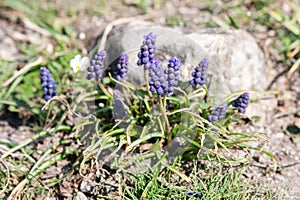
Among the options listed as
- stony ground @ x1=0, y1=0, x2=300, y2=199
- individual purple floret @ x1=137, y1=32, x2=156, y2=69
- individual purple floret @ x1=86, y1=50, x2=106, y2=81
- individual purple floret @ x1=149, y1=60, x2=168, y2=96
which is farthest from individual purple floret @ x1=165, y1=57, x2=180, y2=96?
stony ground @ x1=0, y1=0, x2=300, y2=199

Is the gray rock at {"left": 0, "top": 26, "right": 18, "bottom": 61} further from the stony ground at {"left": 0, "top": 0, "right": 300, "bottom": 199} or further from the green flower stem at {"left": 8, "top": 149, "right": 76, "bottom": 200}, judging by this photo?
the green flower stem at {"left": 8, "top": 149, "right": 76, "bottom": 200}

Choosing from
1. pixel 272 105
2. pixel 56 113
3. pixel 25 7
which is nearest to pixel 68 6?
pixel 25 7

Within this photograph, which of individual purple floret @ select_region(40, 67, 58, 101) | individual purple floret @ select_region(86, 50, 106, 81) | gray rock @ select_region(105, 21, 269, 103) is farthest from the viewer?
gray rock @ select_region(105, 21, 269, 103)

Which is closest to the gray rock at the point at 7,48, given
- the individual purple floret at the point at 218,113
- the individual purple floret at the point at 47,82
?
the individual purple floret at the point at 47,82

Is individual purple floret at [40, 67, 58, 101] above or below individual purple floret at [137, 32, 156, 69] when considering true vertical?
below

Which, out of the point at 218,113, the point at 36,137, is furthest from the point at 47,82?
the point at 218,113

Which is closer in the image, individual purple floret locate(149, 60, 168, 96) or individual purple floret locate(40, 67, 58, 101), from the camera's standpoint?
individual purple floret locate(149, 60, 168, 96)

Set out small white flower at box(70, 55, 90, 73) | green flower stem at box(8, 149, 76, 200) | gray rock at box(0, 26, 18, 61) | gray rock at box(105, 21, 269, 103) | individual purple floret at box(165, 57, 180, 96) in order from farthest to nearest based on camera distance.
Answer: gray rock at box(0, 26, 18, 61) < gray rock at box(105, 21, 269, 103) < small white flower at box(70, 55, 90, 73) < green flower stem at box(8, 149, 76, 200) < individual purple floret at box(165, 57, 180, 96)
